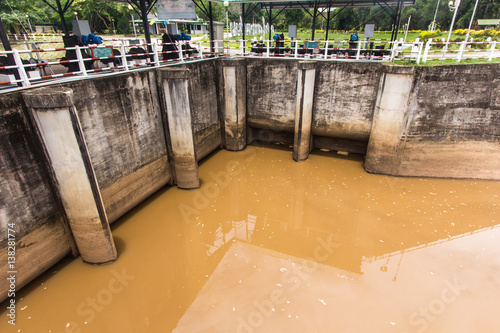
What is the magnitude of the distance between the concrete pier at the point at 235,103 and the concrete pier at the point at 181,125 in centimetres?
375

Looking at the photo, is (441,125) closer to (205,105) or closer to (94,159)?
(205,105)

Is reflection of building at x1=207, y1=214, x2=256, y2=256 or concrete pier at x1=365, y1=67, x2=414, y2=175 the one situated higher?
concrete pier at x1=365, y1=67, x2=414, y2=175

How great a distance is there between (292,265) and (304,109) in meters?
6.98

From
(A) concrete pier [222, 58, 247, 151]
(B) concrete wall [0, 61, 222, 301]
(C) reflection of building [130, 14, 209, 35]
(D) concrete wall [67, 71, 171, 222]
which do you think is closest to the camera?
(B) concrete wall [0, 61, 222, 301]

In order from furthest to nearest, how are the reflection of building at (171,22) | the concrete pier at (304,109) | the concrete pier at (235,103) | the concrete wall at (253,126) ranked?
the reflection of building at (171,22)
the concrete pier at (235,103)
the concrete pier at (304,109)
the concrete wall at (253,126)

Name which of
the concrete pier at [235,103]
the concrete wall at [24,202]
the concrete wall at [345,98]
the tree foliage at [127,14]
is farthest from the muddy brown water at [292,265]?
the tree foliage at [127,14]

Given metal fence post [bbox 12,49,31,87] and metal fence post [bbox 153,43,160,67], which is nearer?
metal fence post [bbox 12,49,31,87]

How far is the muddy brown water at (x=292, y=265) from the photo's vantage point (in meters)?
5.86

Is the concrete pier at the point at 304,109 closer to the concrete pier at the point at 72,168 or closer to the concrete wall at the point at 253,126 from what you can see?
the concrete wall at the point at 253,126

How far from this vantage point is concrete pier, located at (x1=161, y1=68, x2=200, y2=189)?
8.95 metres

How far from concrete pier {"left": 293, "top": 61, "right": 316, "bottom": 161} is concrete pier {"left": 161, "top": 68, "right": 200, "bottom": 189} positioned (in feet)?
15.7

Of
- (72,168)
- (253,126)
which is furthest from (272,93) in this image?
(72,168)

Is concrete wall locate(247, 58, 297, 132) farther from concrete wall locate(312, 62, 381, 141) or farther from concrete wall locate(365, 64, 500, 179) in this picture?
concrete wall locate(365, 64, 500, 179)

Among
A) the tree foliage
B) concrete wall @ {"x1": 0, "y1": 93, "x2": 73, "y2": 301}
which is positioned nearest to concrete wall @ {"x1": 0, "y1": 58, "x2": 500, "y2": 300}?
concrete wall @ {"x1": 0, "y1": 93, "x2": 73, "y2": 301}
